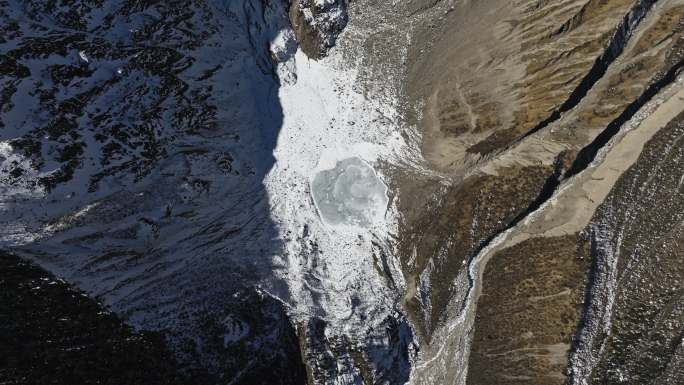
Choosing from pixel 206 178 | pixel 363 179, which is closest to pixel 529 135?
pixel 363 179

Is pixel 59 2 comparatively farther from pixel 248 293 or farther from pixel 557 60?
pixel 557 60

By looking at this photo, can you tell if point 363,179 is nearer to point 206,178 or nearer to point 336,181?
point 336,181

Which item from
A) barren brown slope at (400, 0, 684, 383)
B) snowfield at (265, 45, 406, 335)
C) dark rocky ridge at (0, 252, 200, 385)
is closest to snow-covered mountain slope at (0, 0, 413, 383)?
snowfield at (265, 45, 406, 335)

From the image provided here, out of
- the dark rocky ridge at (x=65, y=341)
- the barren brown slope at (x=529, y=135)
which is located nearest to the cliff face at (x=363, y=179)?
the barren brown slope at (x=529, y=135)

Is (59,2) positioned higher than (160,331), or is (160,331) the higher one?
(59,2)

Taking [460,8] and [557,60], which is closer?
[557,60]

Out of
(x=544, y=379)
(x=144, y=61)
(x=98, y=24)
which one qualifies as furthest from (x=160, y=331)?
(x=544, y=379)

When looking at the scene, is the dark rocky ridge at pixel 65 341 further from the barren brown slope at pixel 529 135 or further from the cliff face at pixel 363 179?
the barren brown slope at pixel 529 135
